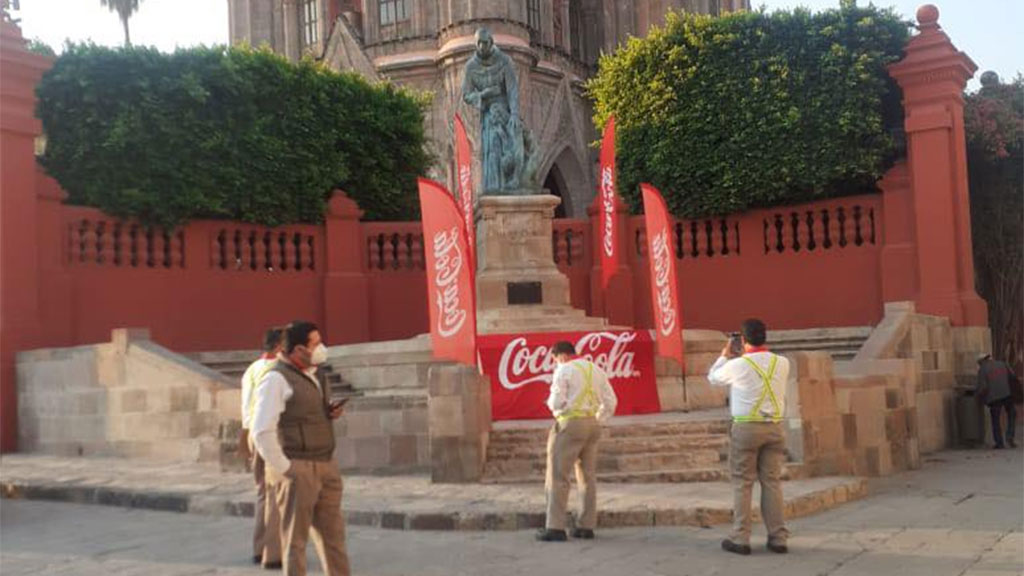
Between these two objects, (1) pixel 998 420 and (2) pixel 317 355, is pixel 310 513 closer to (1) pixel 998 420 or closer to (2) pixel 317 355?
(2) pixel 317 355

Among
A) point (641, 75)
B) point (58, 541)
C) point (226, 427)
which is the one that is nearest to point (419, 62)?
point (641, 75)

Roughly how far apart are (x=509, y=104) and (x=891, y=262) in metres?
6.79

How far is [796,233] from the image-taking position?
62.8ft

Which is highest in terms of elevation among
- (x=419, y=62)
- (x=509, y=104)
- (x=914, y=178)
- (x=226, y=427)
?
(x=419, y=62)

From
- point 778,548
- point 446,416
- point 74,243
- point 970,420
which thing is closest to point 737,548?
point 778,548

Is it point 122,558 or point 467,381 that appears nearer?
point 122,558

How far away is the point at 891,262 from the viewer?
57.2ft

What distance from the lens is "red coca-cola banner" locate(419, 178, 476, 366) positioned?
11.8m

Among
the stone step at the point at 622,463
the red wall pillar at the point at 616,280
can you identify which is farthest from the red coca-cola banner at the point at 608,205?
the stone step at the point at 622,463

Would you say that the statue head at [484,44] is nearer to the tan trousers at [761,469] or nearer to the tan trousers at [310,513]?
the tan trousers at [761,469]

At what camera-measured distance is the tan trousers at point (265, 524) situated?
6945mm

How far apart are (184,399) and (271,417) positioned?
7669mm

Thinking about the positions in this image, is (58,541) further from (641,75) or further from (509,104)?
(641,75)

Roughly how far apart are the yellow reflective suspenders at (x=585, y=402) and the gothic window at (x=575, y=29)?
1239 inches
